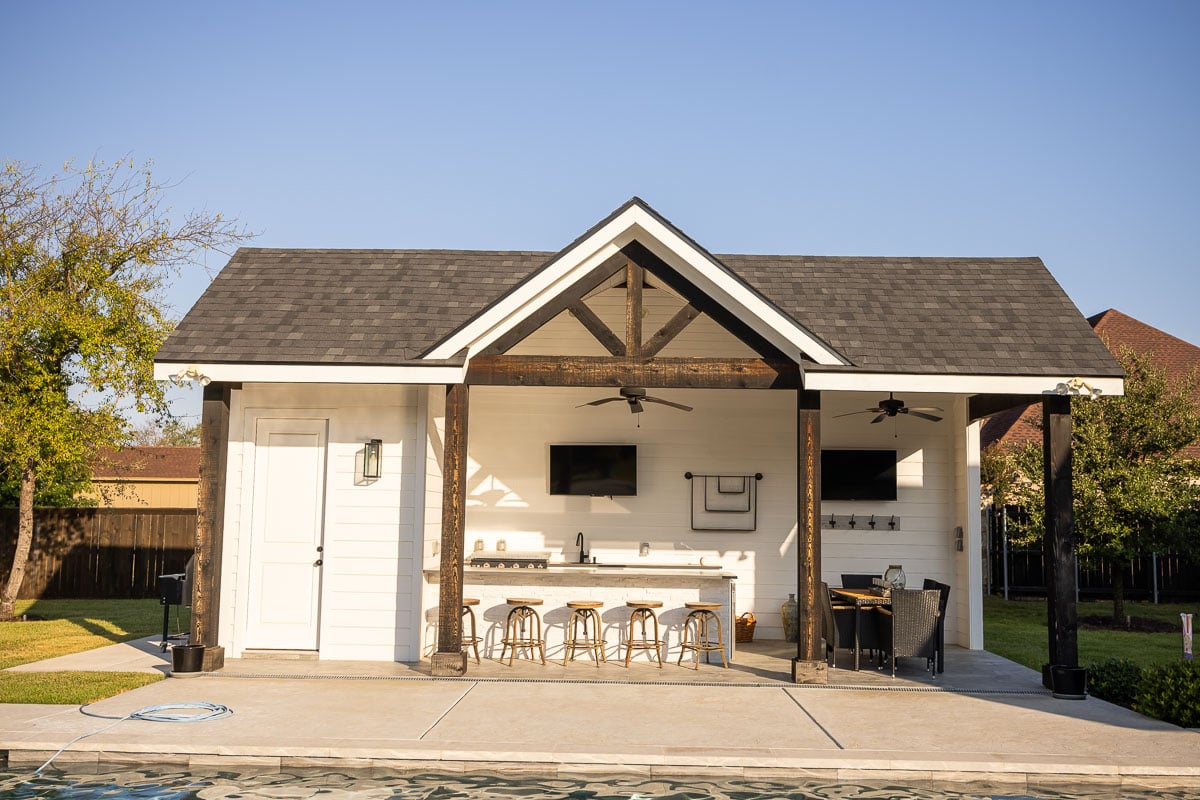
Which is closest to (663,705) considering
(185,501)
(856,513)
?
(856,513)

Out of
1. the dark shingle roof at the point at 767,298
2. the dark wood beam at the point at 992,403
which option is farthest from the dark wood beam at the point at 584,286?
the dark wood beam at the point at 992,403

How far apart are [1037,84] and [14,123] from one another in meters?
16.3

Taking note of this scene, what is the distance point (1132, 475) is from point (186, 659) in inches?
493

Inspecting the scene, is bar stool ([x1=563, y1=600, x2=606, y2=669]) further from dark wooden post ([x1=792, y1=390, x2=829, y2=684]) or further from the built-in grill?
dark wooden post ([x1=792, y1=390, x2=829, y2=684])

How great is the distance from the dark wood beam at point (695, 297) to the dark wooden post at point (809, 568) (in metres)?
0.96

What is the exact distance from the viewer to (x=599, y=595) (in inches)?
408

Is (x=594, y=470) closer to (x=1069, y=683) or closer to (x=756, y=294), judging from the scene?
(x=756, y=294)

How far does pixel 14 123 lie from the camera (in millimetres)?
16984

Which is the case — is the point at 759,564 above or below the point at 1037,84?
below

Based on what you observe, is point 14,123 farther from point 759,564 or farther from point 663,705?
point 663,705

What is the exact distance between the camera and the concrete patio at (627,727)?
20.2ft

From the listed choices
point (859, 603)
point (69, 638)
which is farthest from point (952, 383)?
point (69, 638)

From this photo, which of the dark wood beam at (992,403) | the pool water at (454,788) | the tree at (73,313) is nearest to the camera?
the pool water at (454,788)

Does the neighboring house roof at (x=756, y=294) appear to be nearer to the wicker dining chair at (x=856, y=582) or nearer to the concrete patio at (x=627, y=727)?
the concrete patio at (x=627, y=727)
